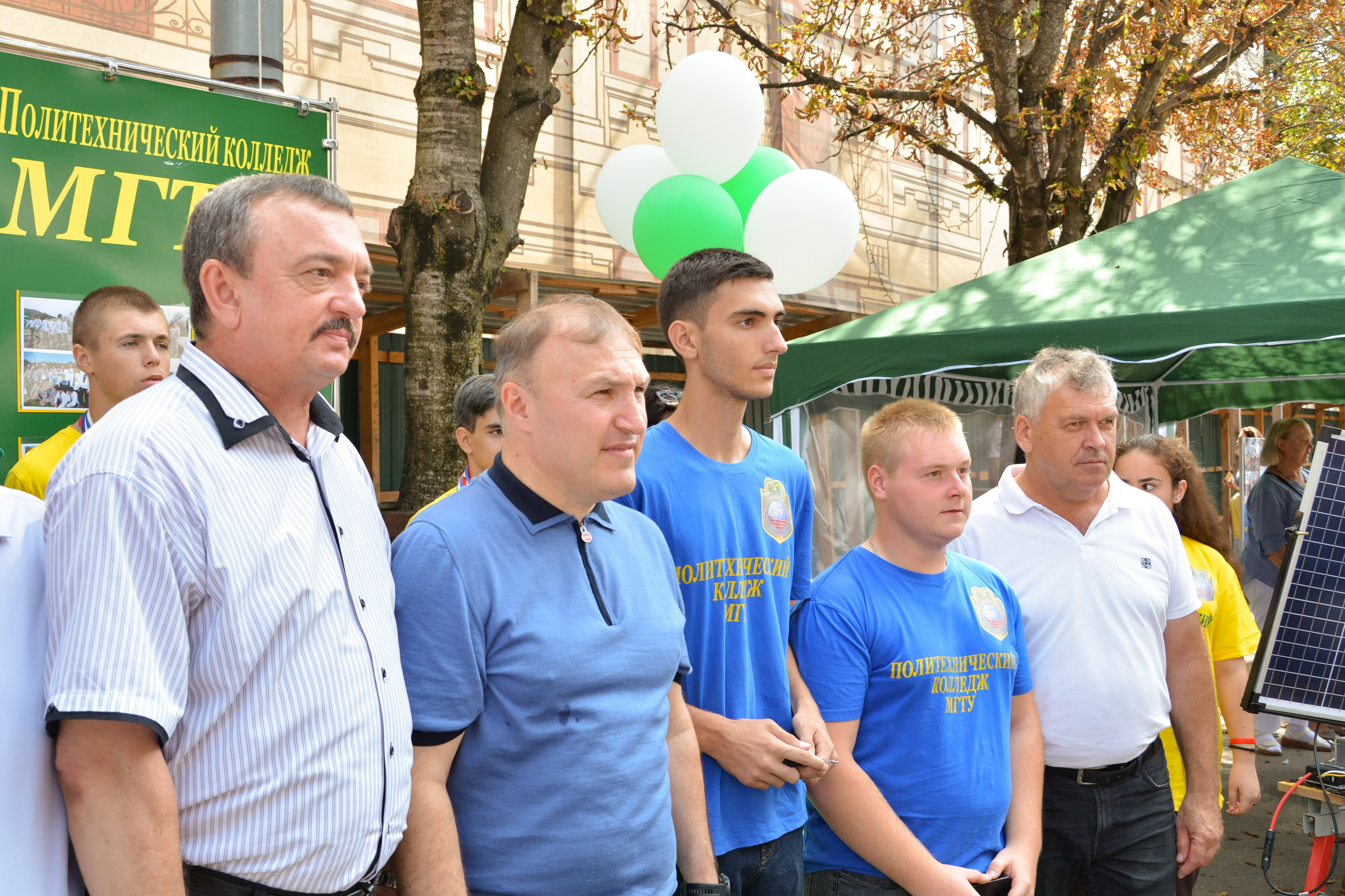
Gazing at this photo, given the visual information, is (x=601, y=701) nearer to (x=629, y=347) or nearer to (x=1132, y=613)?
(x=629, y=347)

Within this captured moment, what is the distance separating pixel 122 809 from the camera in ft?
4.03

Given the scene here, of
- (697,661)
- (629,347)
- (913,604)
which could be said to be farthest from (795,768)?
(629,347)

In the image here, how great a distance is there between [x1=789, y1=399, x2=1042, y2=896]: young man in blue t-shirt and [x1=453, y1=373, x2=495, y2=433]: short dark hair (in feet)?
4.77

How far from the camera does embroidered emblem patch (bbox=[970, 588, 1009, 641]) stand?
2.46m

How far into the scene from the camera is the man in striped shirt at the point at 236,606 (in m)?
1.23

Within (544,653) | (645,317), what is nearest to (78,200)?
(544,653)

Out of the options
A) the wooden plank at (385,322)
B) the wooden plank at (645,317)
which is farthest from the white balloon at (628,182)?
the wooden plank at (645,317)

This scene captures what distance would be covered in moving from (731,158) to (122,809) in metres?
5.23

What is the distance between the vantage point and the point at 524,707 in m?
1.62

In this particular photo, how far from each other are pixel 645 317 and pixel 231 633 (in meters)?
7.97

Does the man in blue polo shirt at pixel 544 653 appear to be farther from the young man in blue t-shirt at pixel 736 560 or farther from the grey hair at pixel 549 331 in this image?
the young man in blue t-shirt at pixel 736 560

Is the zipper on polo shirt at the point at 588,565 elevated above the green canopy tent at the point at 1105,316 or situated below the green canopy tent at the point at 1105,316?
below

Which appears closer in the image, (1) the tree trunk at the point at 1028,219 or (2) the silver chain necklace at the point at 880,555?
(2) the silver chain necklace at the point at 880,555

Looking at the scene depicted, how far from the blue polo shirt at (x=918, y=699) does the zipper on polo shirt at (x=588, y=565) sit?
31.7 inches
